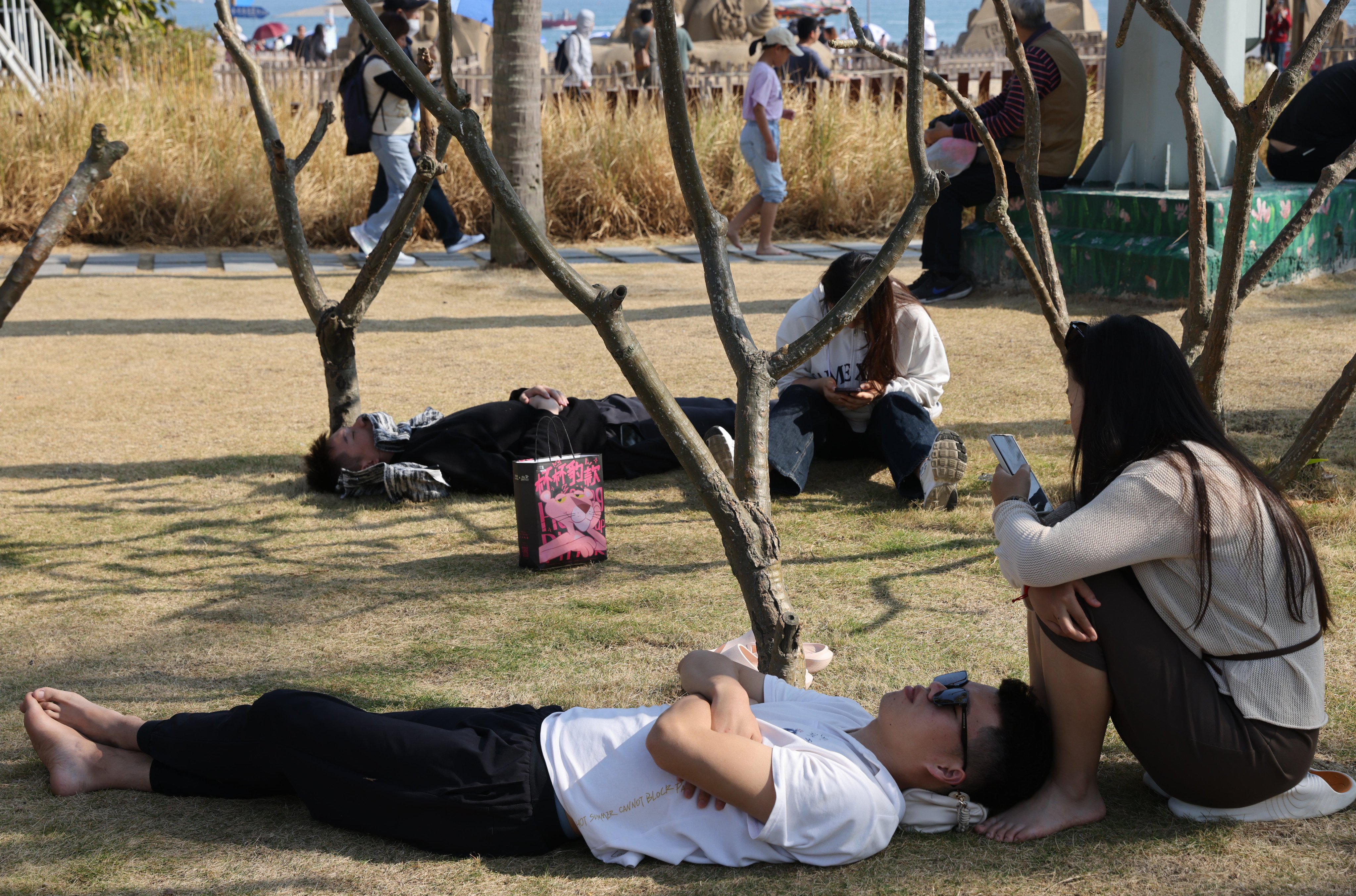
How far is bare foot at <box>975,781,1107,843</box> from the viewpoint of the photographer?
228 centimetres

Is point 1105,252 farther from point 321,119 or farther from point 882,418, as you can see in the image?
point 321,119

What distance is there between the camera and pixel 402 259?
10.3 m

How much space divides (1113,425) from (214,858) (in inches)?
73.5

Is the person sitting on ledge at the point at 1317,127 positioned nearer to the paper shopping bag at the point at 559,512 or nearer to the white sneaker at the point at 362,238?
the paper shopping bag at the point at 559,512

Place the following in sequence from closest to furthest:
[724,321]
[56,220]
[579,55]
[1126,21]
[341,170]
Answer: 1. [56,220]
2. [724,321]
3. [1126,21]
4. [341,170]
5. [579,55]

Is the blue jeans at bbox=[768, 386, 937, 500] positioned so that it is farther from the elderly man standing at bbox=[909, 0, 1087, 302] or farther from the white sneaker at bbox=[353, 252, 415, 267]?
the white sneaker at bbox=[353, 252, 415, 267]

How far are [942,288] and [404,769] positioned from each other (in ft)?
Result: 22.2

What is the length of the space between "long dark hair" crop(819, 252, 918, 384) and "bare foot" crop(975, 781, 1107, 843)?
8.11 feet

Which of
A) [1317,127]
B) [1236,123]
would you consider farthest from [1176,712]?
[1317,127]

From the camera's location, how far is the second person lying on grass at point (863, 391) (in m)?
4.41

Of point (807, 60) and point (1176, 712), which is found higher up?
point (807, 60)

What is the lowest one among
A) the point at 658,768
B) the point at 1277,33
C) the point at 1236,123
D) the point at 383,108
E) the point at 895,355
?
the point at 658,768

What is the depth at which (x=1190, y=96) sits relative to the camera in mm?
3541

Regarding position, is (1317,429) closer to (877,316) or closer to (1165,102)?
(877,316)
